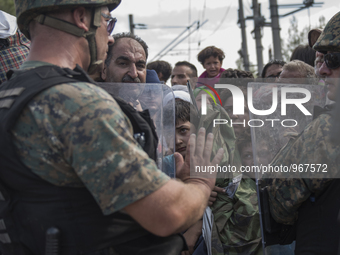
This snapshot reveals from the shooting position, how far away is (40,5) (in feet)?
4.87

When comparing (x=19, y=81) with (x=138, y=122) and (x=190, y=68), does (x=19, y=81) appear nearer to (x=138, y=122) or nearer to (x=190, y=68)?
(x=138, y=122)

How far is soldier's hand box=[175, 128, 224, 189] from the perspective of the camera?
63.2 inches

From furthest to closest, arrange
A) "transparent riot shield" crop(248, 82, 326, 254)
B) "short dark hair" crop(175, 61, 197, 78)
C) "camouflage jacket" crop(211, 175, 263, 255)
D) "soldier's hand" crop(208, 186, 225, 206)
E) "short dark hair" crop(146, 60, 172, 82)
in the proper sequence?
"short dark hair" crop(175, 61, 197, 78) → "short dark hair" crop(146, 60, 172, 82) → "soldier's hand" crop(208, 186, 225, 206) → "camouflage jacket" crop(211, 175, 263, 255) → "transparent riot shield" crop(248, 82, 326, 254)

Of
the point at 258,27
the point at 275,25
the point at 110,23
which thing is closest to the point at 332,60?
the point at 110,23

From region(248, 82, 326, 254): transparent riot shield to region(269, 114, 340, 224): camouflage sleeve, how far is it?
0.18m

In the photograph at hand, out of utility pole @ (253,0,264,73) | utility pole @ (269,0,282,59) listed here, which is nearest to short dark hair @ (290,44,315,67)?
utility pole @ (269,0,282,59)

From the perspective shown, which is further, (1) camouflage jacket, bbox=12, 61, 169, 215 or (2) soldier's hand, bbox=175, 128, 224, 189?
(2) soldier's hand, bbox=175, 128, 224, 189

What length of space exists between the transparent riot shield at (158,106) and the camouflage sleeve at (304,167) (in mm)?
652

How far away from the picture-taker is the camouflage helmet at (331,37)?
1.83 m

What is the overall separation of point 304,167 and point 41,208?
1.34 meters

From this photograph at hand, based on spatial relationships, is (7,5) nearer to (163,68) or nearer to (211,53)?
(163,68)

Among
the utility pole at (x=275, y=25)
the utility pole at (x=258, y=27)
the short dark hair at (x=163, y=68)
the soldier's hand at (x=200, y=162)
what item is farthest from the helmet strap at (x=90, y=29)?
the utility pole at (x=258, y=27)

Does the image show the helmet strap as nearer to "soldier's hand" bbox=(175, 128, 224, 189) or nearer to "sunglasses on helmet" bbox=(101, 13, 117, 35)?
"sunglasses on helmet" bbox=(101, 13, 117, 35)

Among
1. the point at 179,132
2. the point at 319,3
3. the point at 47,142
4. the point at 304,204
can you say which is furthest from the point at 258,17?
the point at 47,142
